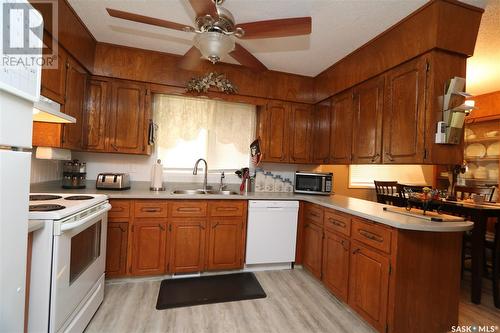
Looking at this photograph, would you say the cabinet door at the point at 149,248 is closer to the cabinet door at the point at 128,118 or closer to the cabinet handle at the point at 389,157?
the cabinet door at the point at 128,118

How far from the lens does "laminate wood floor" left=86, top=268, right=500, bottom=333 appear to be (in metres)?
1.78

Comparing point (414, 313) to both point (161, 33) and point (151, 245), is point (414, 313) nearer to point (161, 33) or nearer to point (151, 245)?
point (151, 245)

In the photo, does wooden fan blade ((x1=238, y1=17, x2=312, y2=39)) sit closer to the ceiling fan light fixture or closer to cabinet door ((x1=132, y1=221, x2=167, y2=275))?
the ceiling fan light fixture

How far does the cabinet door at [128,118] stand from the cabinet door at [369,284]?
246cm

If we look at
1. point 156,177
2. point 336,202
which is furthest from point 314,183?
point 156,177

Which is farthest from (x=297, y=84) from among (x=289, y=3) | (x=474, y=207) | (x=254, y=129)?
(x=474, y=207)

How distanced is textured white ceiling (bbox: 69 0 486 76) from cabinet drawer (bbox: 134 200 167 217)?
1.69m

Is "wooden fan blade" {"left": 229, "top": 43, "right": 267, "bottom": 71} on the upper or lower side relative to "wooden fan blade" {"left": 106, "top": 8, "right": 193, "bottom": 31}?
lower

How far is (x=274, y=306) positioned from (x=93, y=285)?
1.48 metres

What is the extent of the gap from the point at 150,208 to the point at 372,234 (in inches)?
80.1

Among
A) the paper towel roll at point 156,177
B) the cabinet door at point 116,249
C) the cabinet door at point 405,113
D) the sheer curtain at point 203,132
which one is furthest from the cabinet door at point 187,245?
the cabinet door at point 405,113

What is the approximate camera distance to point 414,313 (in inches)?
64.7

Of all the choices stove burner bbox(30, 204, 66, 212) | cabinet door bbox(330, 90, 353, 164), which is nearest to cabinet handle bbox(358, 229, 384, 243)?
cabinet door bbox(330, 90, 353, 164)

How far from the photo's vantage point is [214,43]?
1553 mm
